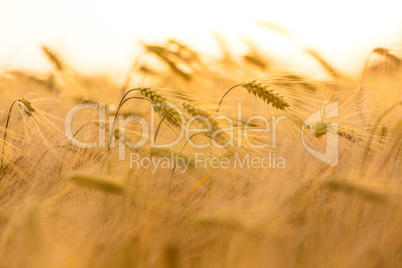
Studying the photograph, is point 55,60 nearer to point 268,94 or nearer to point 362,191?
point 268,94

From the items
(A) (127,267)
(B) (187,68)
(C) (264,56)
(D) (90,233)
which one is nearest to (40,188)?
(D) (90,233)

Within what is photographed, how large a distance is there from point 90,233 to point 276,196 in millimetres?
482

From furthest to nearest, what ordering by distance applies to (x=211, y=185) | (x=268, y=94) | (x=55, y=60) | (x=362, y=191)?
(x=55, y=60), (x=268, y=94), (x=211, y=185), (x=362, y=191)

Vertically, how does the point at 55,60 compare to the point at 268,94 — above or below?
above

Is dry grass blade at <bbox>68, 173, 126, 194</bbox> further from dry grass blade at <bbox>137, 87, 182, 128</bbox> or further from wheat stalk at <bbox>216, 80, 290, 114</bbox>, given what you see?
wheat stalk at <bbox>216, 80, 290, 114</bbox>

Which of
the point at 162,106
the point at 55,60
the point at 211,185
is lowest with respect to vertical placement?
the point at 211,185

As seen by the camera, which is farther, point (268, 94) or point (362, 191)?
point (268, 94)

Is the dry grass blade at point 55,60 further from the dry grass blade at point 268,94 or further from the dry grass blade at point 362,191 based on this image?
the dry grass blade at point 362,191

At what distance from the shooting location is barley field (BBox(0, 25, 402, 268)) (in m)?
0.96

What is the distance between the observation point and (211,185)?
1.34m

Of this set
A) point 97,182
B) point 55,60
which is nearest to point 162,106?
point 97,182

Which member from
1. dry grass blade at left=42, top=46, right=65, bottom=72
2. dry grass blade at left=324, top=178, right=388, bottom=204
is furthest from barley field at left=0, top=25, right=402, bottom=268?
dry grass blade at left=42, top=46, right=65, bottom=72

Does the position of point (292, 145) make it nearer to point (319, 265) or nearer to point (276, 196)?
point (276, 196)

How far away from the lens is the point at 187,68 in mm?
2266
